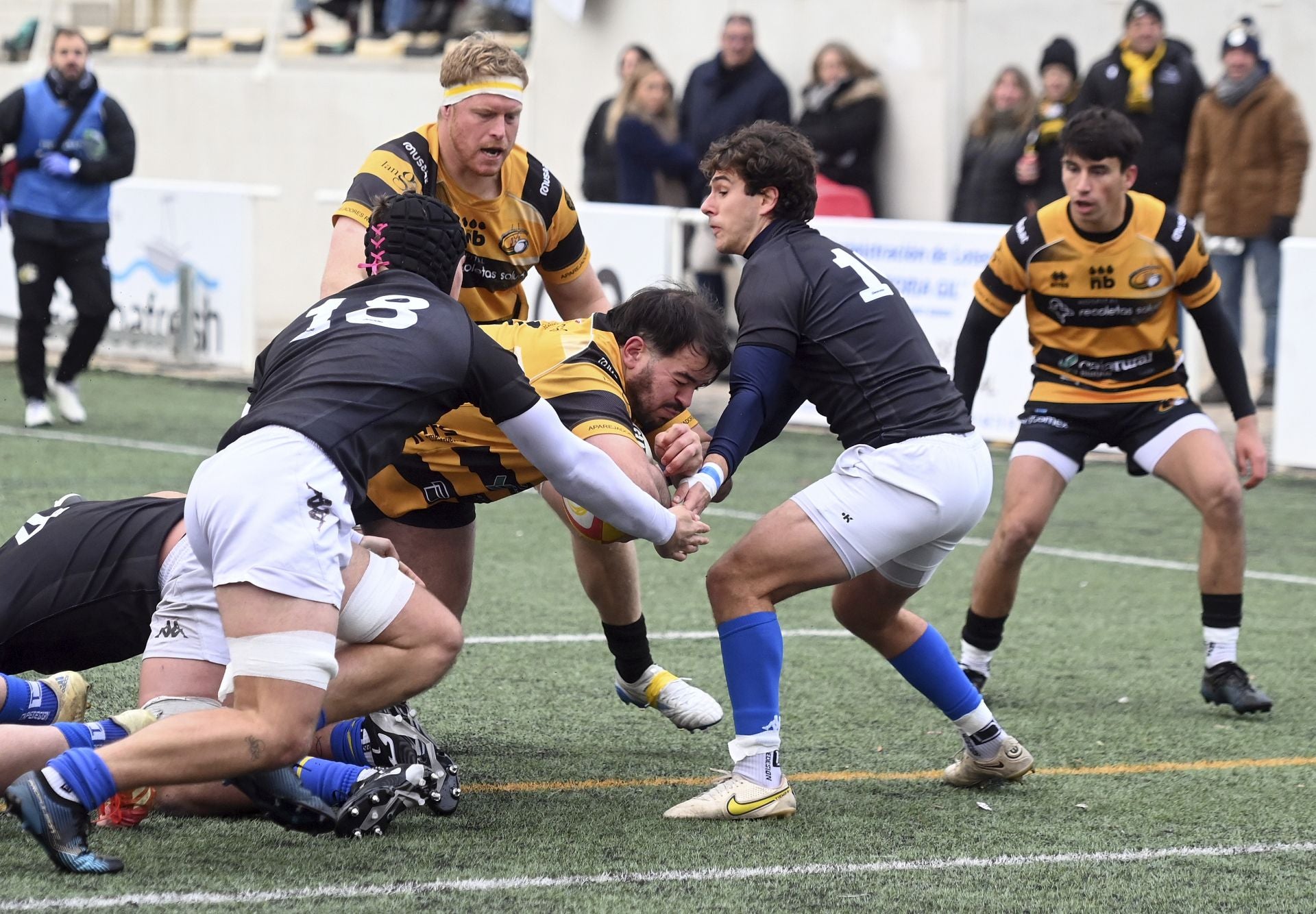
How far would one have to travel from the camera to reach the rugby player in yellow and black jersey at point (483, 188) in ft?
18.5

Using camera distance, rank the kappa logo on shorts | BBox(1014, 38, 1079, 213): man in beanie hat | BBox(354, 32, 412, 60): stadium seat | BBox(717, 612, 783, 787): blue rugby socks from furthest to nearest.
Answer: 1. BBox(354, 32, 412, 60): stadium seat
2. BBox(1014, 38, 1079, 213): man in beanie hat
3. BBox(717, 612, 783, 787): blue rugby socks
4. the kappa logo on shorts

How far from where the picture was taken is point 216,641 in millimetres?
4562

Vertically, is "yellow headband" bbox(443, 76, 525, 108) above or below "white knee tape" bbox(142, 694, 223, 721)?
above

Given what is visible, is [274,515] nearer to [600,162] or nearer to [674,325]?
[674,325]

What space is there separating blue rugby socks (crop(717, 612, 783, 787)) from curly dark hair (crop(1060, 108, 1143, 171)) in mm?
2260

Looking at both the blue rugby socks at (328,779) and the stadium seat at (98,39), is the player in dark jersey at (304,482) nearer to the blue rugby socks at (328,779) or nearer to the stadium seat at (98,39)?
the blue rugby socks at (328,779)

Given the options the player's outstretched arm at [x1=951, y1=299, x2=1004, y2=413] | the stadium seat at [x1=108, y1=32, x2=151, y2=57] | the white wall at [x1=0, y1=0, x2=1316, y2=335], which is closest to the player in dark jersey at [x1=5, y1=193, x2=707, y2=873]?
the player's outstretched arm at [x1=951, y1=299, x2=1004, y2=413]

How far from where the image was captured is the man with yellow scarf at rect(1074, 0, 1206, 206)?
39.5ft

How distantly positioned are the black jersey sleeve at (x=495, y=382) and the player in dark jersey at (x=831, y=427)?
2.05 feet

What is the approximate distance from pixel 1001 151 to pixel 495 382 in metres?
9.25

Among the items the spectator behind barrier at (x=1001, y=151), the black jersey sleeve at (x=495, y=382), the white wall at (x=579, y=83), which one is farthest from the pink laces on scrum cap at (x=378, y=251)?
the white wall at (x=579, y=83)

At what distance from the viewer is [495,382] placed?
4309mm

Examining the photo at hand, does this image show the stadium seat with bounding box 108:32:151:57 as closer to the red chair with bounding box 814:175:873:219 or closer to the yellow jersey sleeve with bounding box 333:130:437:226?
the red chair with bounding box 814:175:873:219

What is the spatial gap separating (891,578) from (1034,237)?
6.06ft
